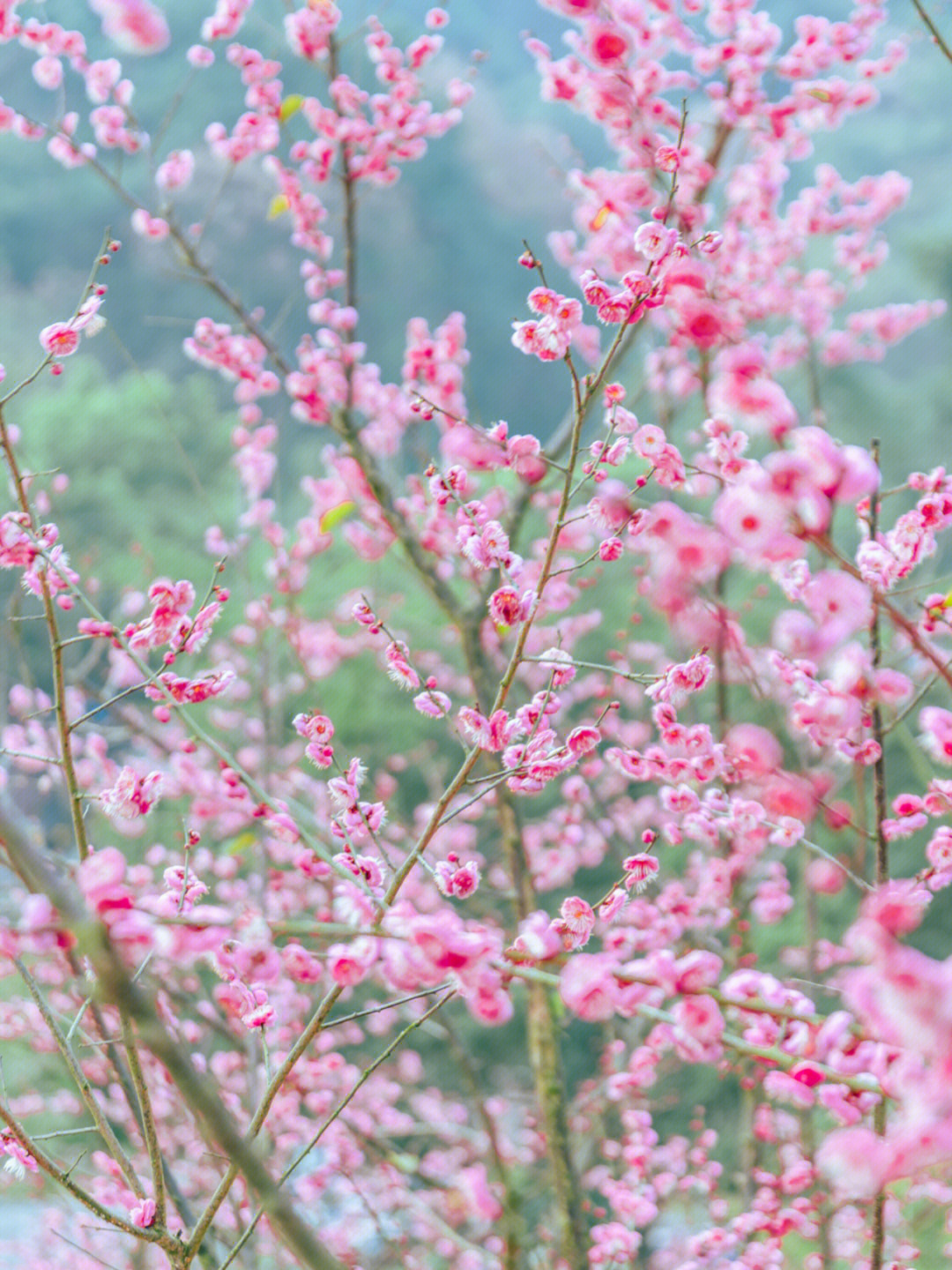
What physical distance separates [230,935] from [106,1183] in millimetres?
2428

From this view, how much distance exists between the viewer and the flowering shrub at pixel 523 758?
0.70 meters

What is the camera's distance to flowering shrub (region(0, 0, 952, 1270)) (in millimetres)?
700

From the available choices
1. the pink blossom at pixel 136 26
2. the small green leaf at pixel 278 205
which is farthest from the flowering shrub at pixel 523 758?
the small green leaf at pixel 278 205

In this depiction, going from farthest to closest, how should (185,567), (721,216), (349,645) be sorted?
(185,567), (349,645), (721,216)

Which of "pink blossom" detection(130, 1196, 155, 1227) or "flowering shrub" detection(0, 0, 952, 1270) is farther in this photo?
"pink blossom" detection(130, 1196, 155, 1227)

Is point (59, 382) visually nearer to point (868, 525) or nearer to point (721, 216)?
point (721, 216)

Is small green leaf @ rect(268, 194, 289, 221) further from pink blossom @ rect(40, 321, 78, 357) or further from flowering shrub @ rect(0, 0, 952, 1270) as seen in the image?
pink blossom @ rect(40, 321, 78, 357)

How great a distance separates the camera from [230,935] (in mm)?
837

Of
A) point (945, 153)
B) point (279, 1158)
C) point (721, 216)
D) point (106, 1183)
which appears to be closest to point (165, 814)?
point (279, 1158)

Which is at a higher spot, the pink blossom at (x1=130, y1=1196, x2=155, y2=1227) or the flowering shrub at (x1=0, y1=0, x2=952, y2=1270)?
the flowering shrub at (x1=0, y1=0, x2=952, y2=1270)

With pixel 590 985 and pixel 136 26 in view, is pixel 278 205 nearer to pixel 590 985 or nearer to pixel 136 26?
pixel 136 26

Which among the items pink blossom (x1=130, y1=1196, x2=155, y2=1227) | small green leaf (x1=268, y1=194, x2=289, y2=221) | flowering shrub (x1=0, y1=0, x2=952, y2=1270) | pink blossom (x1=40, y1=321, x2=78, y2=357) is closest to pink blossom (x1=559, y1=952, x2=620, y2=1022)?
flowering shrub (x1=0, y1=0, x2=952, y2=1270)

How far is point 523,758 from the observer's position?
1.06 meters

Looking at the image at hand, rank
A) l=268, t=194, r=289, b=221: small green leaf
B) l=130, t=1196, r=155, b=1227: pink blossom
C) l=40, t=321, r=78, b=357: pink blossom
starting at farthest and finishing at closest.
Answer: l=268, t=194, r=289, b=221: small green leaf → l=40, t=321, r=78, b=357: pink blossom → l=130, t=1196, r=155, b=1227: pink blossom
